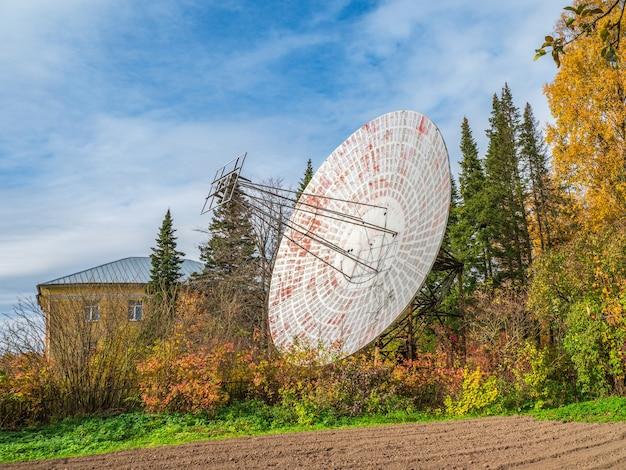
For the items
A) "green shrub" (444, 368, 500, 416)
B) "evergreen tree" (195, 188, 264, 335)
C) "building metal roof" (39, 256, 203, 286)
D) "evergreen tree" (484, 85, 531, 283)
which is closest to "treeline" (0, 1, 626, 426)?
"green shrub" (444, 368, 500, 416)

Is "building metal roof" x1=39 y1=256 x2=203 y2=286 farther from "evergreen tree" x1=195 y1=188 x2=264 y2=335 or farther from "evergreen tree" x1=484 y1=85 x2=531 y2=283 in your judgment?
"evergreen tree" x1=484 y1=85 x2=531 y2=283

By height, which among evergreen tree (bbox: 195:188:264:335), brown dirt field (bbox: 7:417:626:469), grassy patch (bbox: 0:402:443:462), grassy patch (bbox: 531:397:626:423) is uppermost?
evergreen tree (bbox: 195:188:264:335)

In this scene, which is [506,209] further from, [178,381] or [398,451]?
[398,451]

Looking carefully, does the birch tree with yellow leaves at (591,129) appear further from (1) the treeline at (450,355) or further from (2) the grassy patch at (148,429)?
(2) the grassy patch at (148,429)

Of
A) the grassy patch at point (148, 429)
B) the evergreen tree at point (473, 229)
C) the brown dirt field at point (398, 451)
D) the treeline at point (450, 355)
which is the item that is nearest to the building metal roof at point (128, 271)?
the evergreen tree at point (473, 229)

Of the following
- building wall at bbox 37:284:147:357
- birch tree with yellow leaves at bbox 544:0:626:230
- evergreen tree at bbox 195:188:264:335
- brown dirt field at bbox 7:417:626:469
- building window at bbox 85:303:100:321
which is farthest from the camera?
evergreen tree at bbox 195:188:264:335

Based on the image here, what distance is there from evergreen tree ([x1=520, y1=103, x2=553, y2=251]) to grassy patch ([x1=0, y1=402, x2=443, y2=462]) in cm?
2118

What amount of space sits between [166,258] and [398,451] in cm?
2987

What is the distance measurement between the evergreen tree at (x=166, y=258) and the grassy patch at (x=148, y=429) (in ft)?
75.7

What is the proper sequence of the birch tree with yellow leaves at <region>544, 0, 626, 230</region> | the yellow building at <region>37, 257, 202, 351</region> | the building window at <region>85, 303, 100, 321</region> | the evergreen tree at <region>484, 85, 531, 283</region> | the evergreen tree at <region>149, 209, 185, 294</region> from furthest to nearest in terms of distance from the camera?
1. the evergreen tree at <region>149, 209, 185, 294</region>
2. the evergreen tree at <region>484, 85, 531, 283</region>
3. the birch tree with yellow leaves at <region>544, 0, 626, 230</region>
4. the building window at <region>85, 303, 100, 321</region>
5. the yellow building at <region>37, 257, 202, 351</region>

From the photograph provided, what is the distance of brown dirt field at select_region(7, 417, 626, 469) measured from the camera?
7414 mm

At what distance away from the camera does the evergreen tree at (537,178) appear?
3078 centimetres

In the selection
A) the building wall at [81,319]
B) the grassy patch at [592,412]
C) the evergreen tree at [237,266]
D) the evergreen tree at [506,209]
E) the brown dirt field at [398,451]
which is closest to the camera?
the brown dirt field at [398,451]

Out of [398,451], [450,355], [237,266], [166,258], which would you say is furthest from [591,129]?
[166,258]
